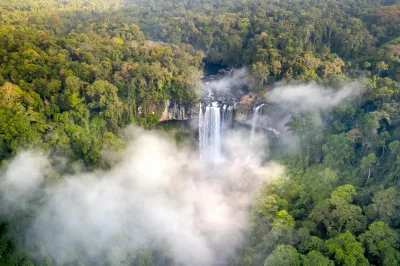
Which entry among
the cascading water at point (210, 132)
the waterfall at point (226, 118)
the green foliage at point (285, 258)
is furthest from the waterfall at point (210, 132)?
the green foliage at point (285, 258)

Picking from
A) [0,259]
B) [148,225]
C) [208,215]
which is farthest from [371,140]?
[0,259]

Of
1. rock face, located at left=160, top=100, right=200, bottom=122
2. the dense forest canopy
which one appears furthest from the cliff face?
the dense forest canopy

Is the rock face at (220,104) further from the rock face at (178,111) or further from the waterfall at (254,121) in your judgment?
the waterfall at (254,121)

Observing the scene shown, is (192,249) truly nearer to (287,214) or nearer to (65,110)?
(287,214)

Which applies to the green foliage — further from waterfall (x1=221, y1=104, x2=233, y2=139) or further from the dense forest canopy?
waterfall (x1=221, y1=104, x2=233, y2=139)

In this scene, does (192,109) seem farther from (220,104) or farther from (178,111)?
(220,104)
